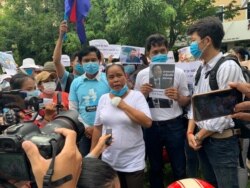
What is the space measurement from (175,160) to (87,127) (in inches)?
36.2

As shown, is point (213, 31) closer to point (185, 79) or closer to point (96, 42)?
point (185, 79)

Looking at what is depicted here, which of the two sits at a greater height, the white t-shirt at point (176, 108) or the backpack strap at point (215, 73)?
the backpack strap at point (215, 73)

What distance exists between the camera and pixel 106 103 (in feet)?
11.0

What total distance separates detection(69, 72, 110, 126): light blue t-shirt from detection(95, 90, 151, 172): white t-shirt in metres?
0.42

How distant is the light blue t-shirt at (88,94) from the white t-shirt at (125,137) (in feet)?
1.39

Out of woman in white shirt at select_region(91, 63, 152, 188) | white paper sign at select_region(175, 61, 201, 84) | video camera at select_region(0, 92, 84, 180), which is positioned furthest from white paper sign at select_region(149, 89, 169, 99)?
video camera at select_region(0, 92, 84, 180)

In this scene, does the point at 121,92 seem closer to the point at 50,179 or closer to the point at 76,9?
the point at 50,179

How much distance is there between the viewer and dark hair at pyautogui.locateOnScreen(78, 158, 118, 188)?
5.11 feet

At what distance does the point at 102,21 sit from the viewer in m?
18.6

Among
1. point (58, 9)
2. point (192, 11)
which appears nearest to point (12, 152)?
point (192, 11)

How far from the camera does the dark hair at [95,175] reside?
1.56 meters

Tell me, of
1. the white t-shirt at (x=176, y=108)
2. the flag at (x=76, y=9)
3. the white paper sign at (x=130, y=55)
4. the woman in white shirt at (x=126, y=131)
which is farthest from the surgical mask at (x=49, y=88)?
the flag at (x=76, y=9)

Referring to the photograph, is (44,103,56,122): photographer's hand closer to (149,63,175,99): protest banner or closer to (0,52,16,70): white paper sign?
(149,63,175,99): protest banner

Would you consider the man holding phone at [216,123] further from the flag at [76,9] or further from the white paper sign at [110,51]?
the white paper sign at [110,51]
